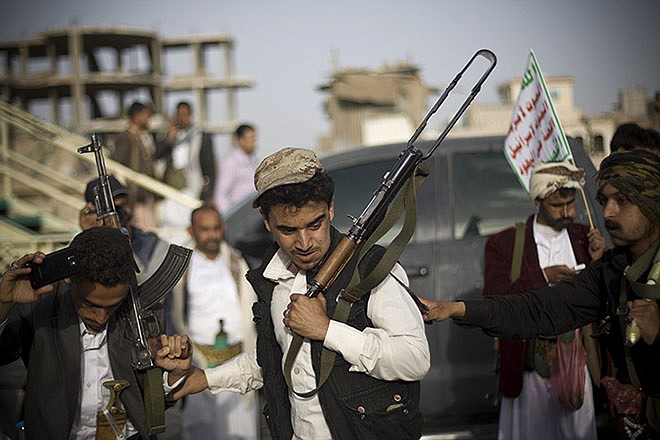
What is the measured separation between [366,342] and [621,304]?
1093mm

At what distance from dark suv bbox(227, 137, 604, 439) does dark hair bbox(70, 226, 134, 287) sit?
268 cm

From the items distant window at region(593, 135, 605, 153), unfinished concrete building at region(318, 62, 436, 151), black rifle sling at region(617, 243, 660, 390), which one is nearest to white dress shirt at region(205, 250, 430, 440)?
black rifle sling at region(617, 243, 660, 390)

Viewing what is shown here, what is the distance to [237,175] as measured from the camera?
8.40m

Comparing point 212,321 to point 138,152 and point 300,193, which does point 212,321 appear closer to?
point 300,193

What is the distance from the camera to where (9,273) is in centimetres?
261

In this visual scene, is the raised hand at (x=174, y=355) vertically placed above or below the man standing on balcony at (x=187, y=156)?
below

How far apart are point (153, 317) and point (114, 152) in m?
5.82

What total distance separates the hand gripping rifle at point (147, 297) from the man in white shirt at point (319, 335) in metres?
0.42

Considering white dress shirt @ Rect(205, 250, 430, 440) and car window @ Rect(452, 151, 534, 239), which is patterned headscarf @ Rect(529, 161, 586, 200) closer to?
car window @ Rect(452, 151, 534, 239)

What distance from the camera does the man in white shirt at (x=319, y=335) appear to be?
2.45 metres

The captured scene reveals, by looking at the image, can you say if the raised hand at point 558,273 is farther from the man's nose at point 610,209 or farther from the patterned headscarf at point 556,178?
the man's nose at point 610,209

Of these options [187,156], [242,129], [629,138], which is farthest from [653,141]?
[187,156]

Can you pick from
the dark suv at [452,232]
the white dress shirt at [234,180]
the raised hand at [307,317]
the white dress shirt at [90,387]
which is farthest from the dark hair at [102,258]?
the white dress shirt at [234,180]

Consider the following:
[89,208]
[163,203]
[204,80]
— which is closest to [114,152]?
[163,203]
